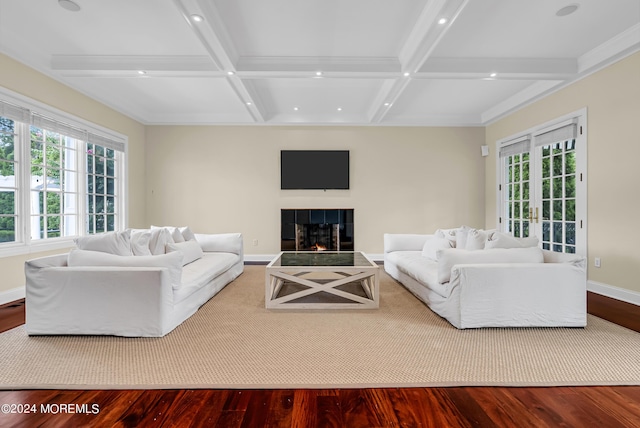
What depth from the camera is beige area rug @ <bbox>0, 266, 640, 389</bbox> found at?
1772 mm

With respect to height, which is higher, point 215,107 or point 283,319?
point 215,107

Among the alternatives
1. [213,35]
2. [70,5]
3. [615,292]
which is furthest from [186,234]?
[615,292]

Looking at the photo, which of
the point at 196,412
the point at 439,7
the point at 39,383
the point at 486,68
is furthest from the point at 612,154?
the point at 39,383

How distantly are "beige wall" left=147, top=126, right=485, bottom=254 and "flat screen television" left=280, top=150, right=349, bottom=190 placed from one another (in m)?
0.11

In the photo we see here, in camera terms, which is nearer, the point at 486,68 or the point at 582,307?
the point at 582,307

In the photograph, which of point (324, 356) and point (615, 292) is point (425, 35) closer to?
point (324, 356)

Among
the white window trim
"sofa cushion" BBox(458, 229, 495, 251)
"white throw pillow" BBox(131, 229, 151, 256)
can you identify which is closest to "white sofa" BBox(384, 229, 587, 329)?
"sofa cushion" BBox(458, 229, 495, 251)

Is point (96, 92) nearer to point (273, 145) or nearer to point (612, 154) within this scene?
point (273, 145)

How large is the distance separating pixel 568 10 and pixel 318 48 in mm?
2376

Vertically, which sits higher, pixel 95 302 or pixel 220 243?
pixel 220 243

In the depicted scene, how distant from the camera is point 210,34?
3.11 m

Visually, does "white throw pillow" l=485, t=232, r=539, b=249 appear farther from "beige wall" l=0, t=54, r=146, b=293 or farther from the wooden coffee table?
"beige wall" l=0, t=54, r=146, b=293

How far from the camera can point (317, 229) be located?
6.18 metres

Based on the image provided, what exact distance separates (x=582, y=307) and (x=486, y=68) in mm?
2856
